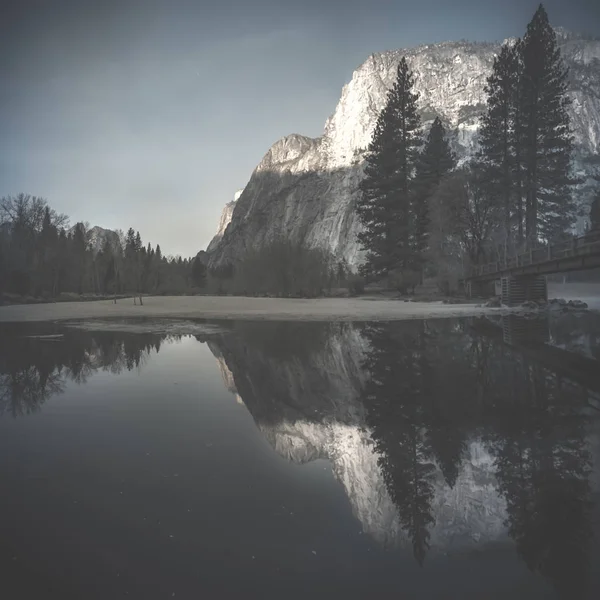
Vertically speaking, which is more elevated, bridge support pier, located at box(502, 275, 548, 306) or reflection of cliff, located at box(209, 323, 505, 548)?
bridge support pier, located at box(502, 275, 548, 306)

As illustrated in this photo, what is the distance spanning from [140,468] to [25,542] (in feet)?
4.02

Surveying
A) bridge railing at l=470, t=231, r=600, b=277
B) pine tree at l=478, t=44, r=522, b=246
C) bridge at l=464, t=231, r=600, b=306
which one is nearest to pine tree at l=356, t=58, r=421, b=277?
pine tree at l=478, t=44, r=522, b=246

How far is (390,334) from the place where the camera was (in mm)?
13758

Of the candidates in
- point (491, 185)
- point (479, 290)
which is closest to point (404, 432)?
point (479, 290)

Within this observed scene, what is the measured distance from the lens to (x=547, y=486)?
347cm

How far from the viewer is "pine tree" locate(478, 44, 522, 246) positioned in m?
36.1

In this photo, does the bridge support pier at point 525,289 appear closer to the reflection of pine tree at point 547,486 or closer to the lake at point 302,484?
the lake at point 302,484

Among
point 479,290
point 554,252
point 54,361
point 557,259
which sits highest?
point 554,252

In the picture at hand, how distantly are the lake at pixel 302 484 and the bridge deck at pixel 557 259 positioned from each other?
12.8 meters

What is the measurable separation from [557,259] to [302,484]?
21.4 m

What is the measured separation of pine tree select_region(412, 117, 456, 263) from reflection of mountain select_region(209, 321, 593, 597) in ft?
111

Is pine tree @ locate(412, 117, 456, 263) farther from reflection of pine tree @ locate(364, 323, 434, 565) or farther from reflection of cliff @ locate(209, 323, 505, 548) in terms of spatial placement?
reflection of cliff @ locate(209, 323, 505, 548)

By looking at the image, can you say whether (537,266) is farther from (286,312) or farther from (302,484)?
(302,484)

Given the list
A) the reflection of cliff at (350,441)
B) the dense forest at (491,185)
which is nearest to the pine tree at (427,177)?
the dense forest at (491,185)
